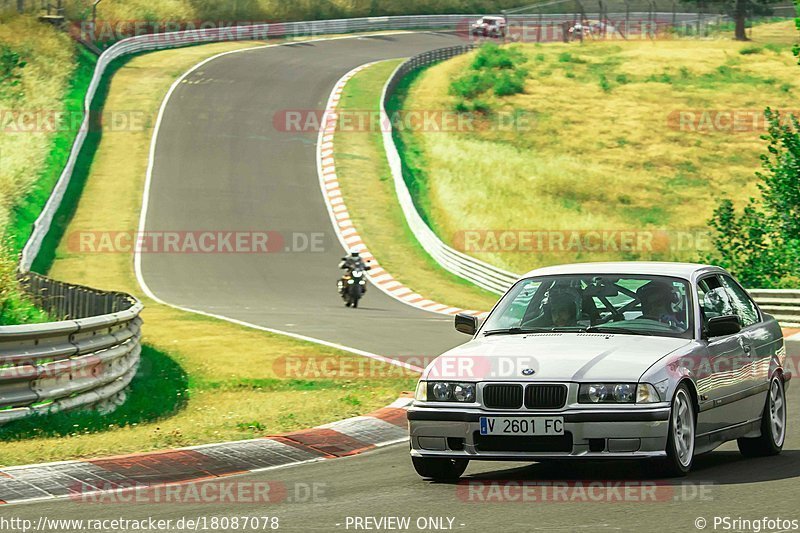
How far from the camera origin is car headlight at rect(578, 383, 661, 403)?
8109mm

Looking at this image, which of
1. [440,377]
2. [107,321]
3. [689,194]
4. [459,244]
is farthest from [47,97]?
[440,377]

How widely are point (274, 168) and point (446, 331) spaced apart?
23290mm

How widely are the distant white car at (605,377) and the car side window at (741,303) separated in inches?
0.7

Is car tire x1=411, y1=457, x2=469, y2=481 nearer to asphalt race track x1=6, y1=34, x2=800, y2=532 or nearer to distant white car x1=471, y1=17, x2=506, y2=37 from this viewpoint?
asphalt race track x1=6, y1=34, x2=800, y2=532

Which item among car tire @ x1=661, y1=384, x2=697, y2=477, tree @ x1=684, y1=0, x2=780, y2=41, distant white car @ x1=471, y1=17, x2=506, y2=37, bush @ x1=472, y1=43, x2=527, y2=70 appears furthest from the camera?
distant white car @ x1=471, y1=17, x2=506, y2=37

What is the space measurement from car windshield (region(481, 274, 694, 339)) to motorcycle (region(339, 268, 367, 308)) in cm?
1802

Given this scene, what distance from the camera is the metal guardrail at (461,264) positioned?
80.0 ft

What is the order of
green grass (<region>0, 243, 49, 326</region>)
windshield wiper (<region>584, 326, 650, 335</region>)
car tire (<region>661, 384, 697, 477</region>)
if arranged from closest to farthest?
car tire (<region>661, 384, 697, 477</region>)
windshield wiper (<region>584, 326, 650, 335</region>)
green grass (<region>0, 243, 49, 326</region>)

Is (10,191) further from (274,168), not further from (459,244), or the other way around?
(459,244)

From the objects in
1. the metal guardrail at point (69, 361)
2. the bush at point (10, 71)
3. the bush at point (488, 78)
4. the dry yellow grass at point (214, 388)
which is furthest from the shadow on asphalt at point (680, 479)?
the bush at point (488, 78)

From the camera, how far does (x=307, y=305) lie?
92.1ft

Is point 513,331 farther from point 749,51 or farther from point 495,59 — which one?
point 749,51

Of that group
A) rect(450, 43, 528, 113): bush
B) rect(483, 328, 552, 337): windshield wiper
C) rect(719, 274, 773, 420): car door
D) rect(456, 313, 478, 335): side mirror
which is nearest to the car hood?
rect(483, 328, 552, 337): windshield wiper

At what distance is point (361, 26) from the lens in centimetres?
7769
